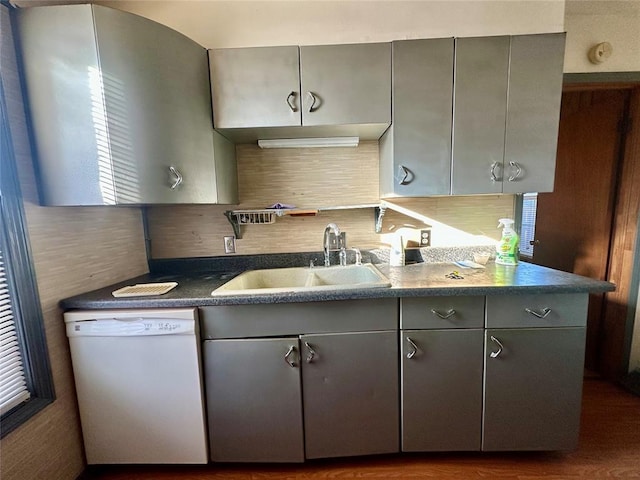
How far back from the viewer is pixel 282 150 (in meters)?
1.68

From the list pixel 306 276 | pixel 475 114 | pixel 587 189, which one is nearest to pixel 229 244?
pixel 306 276

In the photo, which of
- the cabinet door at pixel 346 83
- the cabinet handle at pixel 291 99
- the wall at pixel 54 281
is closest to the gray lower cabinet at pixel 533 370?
the cabinet door at pixel 346 83

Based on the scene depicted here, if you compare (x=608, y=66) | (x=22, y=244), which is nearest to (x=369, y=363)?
(x=22, y=244)

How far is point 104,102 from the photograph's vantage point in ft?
3.54

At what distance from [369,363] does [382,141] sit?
1268 mm

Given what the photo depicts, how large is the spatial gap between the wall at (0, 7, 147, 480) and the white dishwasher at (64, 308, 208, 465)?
0.05 meters

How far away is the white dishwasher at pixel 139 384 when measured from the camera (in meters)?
1.13

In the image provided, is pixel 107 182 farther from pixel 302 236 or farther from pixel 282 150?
pixel 302 236

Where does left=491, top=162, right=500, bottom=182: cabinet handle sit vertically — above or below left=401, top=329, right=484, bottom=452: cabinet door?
above

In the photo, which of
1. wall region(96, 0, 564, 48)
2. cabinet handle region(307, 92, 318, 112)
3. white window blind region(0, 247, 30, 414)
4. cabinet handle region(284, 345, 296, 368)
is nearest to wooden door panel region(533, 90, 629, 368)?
wall region(96, 0, 564, 48)

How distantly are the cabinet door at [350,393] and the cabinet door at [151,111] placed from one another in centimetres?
102

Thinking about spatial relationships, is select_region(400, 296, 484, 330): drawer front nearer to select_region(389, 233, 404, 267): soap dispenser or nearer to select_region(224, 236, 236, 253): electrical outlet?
select_region(389, 233, 404, 267): soap dispenser

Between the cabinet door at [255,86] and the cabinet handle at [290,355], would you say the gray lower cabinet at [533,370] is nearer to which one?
the cabinet handle at [290,355]

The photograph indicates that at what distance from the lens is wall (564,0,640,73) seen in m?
1.67
